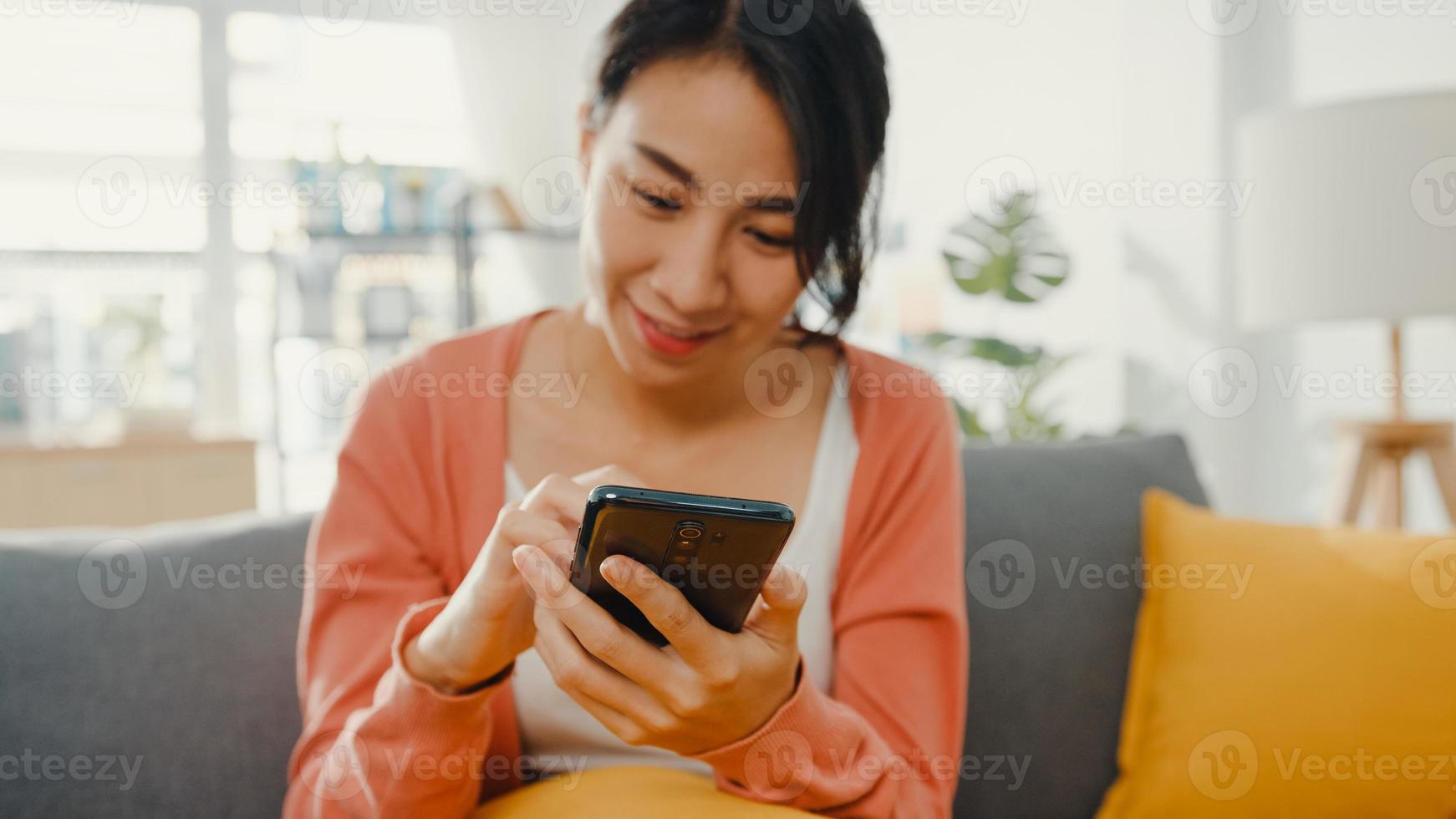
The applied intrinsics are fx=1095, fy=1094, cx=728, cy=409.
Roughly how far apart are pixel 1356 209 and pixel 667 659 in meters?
1.46

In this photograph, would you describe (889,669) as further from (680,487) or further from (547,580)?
(547,580)

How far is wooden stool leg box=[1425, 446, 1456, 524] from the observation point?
1759 mm

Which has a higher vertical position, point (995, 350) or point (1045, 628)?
point (995, 350)

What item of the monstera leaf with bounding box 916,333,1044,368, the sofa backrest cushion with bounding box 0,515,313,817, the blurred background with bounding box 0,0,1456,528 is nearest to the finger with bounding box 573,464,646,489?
the sofa backrest cushion with bounding box 0,515,313,817

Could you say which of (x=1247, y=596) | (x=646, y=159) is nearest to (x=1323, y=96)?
(x=1247, y=596)

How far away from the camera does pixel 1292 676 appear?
1210mm

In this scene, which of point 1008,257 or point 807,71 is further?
point 1008,257

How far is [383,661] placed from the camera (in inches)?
35.7

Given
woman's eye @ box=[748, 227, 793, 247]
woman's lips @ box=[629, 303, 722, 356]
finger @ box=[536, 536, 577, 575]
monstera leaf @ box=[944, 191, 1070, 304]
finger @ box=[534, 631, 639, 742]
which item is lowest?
finger @ box=[534, 631, 639, 742]

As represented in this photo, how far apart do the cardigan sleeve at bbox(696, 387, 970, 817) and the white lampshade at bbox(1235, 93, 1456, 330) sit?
36.9 inches

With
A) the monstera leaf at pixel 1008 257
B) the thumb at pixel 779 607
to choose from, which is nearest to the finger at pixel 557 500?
the thumb at pixel 779 607

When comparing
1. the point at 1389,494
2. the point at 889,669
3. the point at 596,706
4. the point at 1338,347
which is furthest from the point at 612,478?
the point at 1338,347

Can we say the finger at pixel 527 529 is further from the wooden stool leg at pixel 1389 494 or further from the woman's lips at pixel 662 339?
the wooden stool leg at pixel 1389 494

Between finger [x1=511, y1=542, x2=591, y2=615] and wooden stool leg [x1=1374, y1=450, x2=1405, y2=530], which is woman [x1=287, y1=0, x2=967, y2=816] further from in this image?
wooden stool leg [x1=1374, y1=450, x2=1405, y2=530]
